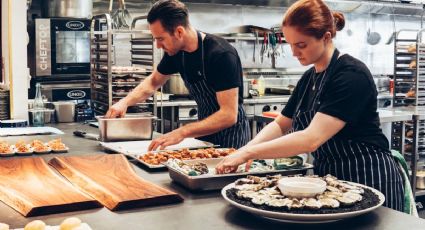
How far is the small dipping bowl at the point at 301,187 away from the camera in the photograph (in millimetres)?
1804

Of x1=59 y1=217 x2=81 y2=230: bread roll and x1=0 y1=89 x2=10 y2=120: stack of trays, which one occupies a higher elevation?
x1=0 y1=89 x2=10 y2=120: stack of trays

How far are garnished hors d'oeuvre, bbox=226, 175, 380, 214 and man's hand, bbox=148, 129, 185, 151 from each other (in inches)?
36.3

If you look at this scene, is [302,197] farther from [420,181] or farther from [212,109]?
[420,181]

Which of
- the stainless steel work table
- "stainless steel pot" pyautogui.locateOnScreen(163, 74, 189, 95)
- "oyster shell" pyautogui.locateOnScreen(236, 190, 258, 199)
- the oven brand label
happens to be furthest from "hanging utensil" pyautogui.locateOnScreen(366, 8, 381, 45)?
"oyster shell" pyautogui.locateOnScreen(236, 190, 258, 199)

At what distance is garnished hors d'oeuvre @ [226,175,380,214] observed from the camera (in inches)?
67.4

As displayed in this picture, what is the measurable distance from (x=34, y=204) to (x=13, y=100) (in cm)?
256

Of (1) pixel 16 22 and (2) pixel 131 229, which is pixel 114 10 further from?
(2) pixel 131 229

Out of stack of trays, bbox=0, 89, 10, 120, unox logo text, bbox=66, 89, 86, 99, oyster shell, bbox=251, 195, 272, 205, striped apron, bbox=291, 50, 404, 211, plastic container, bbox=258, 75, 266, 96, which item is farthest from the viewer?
plastic container, bbox=258, 75, 266, 96

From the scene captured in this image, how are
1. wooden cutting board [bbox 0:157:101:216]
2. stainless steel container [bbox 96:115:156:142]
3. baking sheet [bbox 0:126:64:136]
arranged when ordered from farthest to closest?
baking sheet [bbox 0:126:64:136], stainless steel container [bbox 96:115:156:142], wooden cutting board [bbox 0:157:101:216]

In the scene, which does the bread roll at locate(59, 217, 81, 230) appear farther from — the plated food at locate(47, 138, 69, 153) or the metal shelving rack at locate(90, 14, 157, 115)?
the metal shelving rack at locate(90, 14, 157, 115)

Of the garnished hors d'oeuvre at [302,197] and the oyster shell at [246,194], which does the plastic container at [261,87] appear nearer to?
the garnished hors d'oeuvre at [302,197]

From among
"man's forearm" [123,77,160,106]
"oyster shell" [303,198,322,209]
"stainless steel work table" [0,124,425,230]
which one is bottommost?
"stainless steel work table" [0,124,425,230]

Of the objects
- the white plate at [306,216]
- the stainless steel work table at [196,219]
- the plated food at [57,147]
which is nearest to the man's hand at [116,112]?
the plated food at [57,147]

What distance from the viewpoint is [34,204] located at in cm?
186
